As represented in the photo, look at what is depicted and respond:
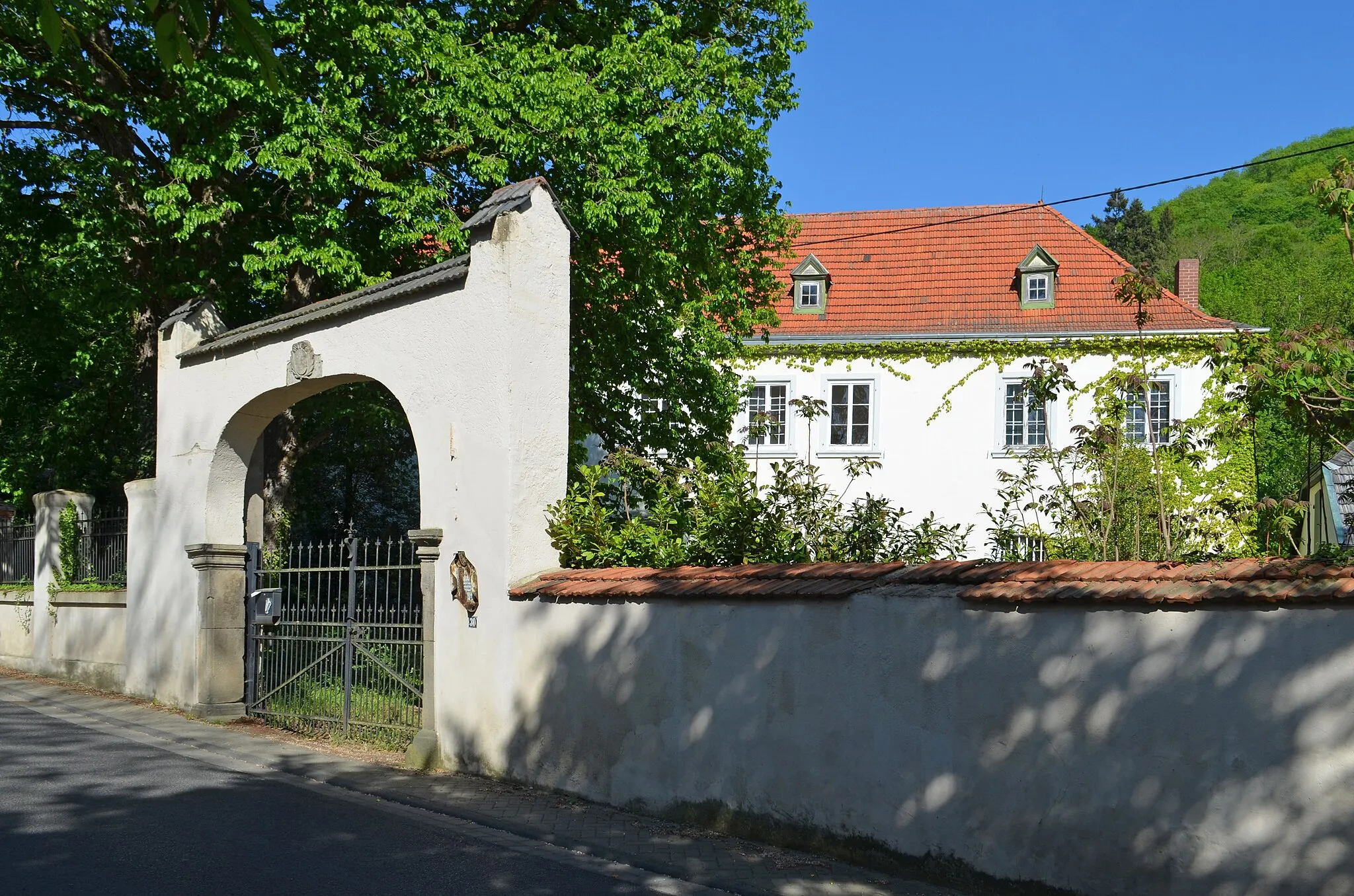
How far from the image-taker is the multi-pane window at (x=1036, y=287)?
27.6 m

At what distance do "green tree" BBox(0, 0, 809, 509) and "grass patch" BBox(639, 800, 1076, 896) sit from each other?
762 cm

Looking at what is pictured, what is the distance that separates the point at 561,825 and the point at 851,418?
20.0 m

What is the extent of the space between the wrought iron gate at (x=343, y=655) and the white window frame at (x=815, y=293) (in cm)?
1790

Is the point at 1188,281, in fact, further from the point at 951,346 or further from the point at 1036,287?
the point at 951,346

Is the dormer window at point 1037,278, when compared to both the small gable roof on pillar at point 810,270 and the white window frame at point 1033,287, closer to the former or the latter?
the white window frame at point 1033,287

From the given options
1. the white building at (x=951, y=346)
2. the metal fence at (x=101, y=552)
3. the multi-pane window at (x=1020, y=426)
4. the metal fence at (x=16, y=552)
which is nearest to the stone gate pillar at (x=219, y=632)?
the metal fence at (x=101, y=552)

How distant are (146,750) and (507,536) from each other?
3.82 metres

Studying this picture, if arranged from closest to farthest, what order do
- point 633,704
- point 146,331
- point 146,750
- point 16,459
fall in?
point 633,704
point 146,750
point 146,331
point 16,459

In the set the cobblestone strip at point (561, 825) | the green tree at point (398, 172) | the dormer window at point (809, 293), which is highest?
the dormer window at point (809, 293)

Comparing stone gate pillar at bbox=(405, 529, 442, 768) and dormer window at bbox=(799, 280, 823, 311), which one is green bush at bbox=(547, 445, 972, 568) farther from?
dormer window at bbox=(799, 280, 823, 311)

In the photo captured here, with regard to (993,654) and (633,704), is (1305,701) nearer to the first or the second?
(993,654)

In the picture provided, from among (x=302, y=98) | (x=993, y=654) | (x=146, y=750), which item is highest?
(x=302, y=98)

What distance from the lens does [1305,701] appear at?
5090 mm

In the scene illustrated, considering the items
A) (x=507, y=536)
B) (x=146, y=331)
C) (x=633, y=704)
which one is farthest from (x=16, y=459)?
(x=633, y=704)
